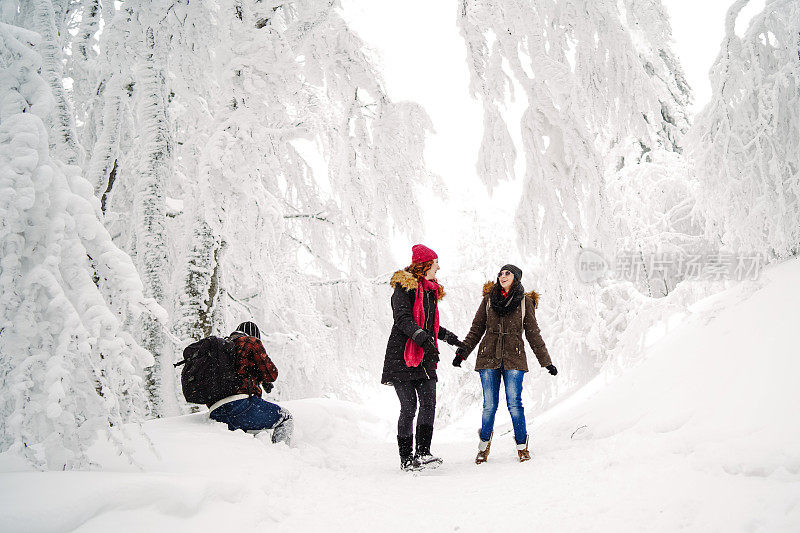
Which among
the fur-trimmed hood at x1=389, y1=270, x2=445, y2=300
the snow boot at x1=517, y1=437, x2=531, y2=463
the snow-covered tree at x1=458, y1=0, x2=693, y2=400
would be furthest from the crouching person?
the snow-covered tree at x1=458, y1=0, x2=693, y2=400

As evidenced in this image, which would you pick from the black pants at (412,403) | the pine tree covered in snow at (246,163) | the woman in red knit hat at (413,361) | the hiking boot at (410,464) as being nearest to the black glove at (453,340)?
the woman in red knit hat at (413,361)

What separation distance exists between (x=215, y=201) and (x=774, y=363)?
3899mm

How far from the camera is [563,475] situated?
2740 mm

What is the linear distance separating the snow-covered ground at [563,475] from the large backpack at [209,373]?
23cm

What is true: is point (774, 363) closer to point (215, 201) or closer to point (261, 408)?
point (261, 408)

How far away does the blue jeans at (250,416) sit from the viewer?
3.50 metres

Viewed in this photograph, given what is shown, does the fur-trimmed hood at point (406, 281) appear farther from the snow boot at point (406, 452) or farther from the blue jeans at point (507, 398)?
the snow boot at point (406, 452)

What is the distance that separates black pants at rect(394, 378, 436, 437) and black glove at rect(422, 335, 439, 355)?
22 centimetres

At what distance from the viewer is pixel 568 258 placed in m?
3.97

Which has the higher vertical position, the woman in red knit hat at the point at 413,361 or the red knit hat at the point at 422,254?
the red knit hat at the point at 422,254

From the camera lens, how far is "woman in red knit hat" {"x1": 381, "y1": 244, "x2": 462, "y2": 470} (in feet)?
11.5

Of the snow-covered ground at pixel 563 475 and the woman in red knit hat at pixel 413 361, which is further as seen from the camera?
the woman in red knit hat at pixel 413 361

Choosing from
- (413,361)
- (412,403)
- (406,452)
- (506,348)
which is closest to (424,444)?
(406,452)

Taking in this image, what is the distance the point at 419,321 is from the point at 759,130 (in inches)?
130
